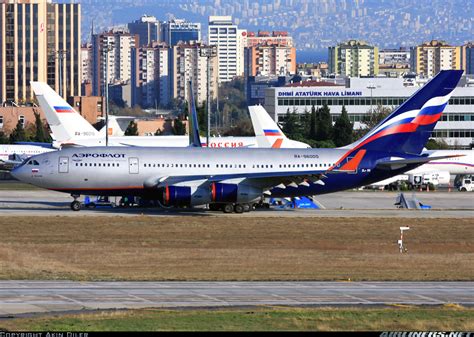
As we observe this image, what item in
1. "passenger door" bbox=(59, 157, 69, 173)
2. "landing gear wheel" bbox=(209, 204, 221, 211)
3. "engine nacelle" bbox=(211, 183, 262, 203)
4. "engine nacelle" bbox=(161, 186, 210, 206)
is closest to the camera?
"engine nacelle" bbox=(161, 186, 210, 206)

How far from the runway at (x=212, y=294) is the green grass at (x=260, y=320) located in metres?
1.58

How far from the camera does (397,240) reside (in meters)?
57.4

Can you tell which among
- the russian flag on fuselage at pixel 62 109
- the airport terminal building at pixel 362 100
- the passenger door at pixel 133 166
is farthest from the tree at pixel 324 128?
the passenger door at pixel 133 166

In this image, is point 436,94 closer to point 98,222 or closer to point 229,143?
point 98,222

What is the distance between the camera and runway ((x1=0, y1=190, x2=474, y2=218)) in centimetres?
6681

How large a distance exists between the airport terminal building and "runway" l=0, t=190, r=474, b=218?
7984 centimetres

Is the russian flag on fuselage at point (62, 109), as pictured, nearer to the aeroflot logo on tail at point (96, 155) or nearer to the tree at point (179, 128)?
the aeroflot logo on tail at point (96, 155)

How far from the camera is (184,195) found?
6431 cm

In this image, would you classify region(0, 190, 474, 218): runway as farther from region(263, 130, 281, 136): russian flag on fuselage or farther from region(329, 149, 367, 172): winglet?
region(263, 130, 281, 136): russian flag on fuselage

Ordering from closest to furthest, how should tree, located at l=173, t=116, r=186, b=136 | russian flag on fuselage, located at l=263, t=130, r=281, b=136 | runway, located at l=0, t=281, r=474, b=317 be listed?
runway, located at l=0, t=281, r=474, b=317 → russian flag on fuselage, located at l=263, t=130, r=281, b=136 → tree, located at l=173, t=116, r=186, b=136

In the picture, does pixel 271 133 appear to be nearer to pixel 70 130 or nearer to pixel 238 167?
pixel 70 130

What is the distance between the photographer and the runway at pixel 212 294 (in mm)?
35219

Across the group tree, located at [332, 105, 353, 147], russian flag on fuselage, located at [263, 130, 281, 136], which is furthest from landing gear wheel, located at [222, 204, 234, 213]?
tree, located at [332, 105, 353, 147]

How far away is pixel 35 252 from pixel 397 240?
17.4 metres
